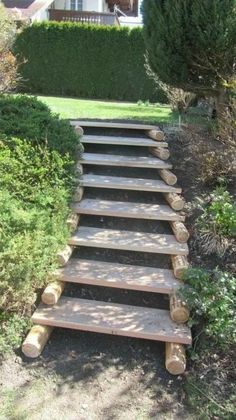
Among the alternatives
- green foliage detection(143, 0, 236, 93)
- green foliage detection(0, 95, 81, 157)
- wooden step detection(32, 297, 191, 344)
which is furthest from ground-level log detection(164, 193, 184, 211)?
green foliage detection(143, 0, 236, 93)

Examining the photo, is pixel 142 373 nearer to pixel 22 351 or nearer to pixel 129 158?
pixel 22 351

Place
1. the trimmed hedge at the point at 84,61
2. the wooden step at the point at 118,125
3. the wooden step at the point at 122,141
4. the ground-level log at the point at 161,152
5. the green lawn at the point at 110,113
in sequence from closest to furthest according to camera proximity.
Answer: the ground-level log at the point at 161,152
the wooden step at the point at 122,141
the wooden step at the point at 118,125
the green lawn at the point at 110,113
the trimmed hedge at the point at 84,61

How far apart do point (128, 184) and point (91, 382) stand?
2.50m

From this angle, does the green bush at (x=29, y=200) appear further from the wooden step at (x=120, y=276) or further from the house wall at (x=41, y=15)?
the house wall at (x=41, y=15)

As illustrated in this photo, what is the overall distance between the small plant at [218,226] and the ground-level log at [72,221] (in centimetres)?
129

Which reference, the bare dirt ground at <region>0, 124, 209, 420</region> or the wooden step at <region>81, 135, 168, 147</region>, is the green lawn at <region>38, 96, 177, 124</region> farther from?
the bare dirt ground at <region>0, 124, 209, 420</region>

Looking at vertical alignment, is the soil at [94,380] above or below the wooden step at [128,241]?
below

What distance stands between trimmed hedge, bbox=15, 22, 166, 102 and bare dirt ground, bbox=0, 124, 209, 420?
11.2 m

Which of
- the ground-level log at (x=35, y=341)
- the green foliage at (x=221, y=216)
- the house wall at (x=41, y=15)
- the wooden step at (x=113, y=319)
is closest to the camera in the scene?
the ground-level log at (x=35, y=341)

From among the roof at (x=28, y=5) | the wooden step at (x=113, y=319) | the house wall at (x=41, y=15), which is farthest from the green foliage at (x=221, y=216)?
the house wall at (x=41, y=15)

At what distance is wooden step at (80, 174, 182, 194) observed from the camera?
5172mm

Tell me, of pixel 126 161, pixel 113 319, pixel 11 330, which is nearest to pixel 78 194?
pixel 126 161

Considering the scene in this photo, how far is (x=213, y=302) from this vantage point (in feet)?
11.6

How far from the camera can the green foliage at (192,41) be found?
516 centimetres
